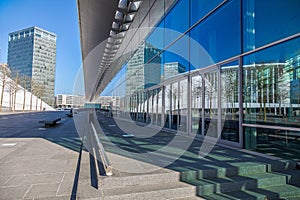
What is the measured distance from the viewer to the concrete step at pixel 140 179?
329cm

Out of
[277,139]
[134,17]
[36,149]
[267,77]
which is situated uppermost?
[134,17]

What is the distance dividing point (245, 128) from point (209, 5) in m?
4.41

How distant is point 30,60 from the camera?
66562 mm

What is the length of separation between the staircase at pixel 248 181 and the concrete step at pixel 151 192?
0.60ft

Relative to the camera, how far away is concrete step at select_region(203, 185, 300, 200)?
3.21m

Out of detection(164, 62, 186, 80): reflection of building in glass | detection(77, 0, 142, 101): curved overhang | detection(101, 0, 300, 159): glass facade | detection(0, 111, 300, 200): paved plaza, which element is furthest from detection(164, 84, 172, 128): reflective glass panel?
detection(0, 111, 300, 200): paved plaza

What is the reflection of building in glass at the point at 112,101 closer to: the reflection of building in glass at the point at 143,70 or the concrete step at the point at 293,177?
the reflection of building in glass at the point at 143,70

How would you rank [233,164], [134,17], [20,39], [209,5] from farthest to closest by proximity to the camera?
[20,39] → [134,17] → [209,5] → [233,164]

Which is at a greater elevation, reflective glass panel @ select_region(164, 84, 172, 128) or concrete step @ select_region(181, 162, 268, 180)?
reflective glass panel @ select_region(164, 84, 172, 128)

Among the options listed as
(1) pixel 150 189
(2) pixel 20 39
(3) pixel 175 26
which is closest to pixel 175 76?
(3) pixel 175 26

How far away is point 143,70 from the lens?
49.7 feet

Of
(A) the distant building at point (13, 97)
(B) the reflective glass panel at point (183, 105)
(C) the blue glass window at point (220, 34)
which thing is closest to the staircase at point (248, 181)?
(C) the blue glass window at point (220, 34)

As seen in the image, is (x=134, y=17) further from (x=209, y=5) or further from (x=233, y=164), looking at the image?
(x=233, y=164)

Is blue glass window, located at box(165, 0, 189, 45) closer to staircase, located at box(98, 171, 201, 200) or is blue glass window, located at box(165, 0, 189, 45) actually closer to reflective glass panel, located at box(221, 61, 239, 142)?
reflective glass panel, located at box(221, 61, 239, 142)
